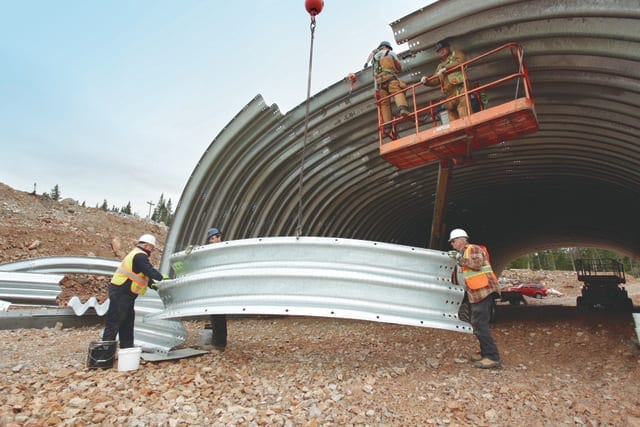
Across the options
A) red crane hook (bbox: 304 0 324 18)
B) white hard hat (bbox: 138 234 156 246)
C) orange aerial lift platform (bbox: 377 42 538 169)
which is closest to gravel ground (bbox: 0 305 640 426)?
white hard hat (bbox: 138 234 156 246)

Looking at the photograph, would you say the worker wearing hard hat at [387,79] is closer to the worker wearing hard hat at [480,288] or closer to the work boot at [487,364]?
the worker wearing hard hat at [480,288]

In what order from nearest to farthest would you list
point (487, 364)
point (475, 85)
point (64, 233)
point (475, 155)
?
point (487, 364) < point (475, 85) < point (475, 155) < point (64, 233)

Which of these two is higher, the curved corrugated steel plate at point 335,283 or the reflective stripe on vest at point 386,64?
the reflective stripe on vest at point 386,64

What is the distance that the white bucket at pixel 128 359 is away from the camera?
3867mm

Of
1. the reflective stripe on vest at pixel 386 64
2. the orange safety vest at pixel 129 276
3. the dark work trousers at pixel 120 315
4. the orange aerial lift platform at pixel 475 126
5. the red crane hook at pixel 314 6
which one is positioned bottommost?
the dark work trousers at pixel 120 315

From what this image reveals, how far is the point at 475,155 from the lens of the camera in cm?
879

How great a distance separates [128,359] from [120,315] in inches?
33.1

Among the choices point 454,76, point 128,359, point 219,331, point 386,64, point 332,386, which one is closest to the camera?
point 332,386

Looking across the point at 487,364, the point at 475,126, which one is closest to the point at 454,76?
the point at 475,126

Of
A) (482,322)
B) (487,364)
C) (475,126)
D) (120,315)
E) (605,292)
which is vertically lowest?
(605,292)

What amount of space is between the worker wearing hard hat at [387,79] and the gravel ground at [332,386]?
4275 mm

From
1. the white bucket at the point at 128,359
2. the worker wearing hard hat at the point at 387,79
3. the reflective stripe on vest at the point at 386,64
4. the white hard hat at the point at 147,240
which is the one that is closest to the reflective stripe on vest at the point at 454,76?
the worker wearing hard hat at the point at 387,79

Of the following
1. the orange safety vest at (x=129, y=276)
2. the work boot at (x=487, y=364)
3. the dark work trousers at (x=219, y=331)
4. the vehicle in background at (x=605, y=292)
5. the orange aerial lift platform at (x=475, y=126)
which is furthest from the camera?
the vehicle in background at (x=605, y=292)

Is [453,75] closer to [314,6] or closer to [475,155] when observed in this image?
[314,6]
